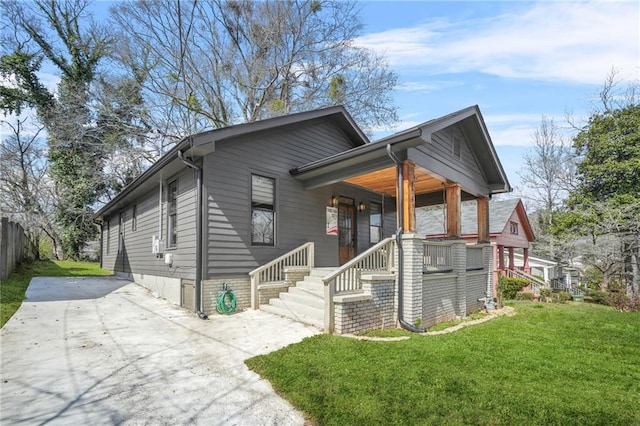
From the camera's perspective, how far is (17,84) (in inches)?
804

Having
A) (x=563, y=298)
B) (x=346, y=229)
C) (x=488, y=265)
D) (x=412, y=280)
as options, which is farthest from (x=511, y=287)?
(x=412, y=280)

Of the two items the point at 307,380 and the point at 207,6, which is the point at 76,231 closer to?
the point at 207,6

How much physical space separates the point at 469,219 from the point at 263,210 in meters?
13.9

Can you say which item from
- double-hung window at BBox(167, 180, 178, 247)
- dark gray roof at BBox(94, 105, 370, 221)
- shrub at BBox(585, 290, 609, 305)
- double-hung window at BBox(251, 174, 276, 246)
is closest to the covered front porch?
double-hung window at BBox(251, 174, 276, 246)

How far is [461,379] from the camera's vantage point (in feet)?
13.2

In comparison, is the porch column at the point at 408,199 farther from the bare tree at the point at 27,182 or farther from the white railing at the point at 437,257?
the bare tree at the point at 27,182

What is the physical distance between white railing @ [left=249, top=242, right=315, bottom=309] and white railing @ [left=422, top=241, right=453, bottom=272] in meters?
2.73

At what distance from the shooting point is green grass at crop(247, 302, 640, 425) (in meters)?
3.24

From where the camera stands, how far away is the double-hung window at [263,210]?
8.36 metres

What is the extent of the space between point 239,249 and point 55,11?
68.0 ft

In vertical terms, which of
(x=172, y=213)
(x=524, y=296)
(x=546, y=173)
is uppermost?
(x=546, y=173)

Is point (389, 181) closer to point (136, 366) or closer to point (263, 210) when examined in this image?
point (263, 210)

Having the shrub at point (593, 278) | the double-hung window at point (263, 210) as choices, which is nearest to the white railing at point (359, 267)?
the double-hung window at point (263, 210)

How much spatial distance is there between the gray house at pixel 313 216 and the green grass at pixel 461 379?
1.39 m
